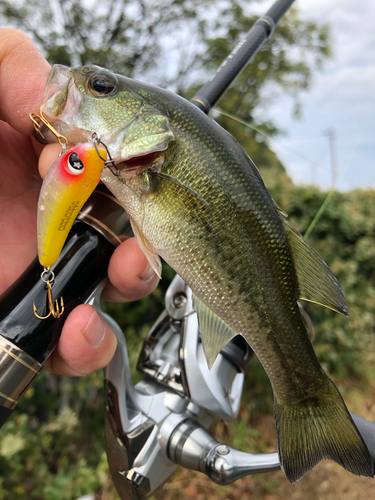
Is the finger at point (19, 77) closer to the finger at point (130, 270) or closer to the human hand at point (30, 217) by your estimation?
the human hand at point (30, 217)

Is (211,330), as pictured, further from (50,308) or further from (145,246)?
(50,308)

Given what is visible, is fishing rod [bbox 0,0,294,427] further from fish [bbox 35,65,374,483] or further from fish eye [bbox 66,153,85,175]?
fish eye [bbox 66,153,85,175]

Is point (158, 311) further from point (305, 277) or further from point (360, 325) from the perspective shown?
point (360, 325)

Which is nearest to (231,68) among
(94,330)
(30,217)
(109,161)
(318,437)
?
(109,161)

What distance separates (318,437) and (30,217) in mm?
1178

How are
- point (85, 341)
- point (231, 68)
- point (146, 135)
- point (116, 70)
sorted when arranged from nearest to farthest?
point (146, 135) < point (85, 341) < point (231, 68) < point (116, 70)

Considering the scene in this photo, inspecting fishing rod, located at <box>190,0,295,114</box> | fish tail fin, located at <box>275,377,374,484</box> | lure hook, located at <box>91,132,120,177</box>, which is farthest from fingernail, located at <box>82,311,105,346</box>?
fishing rod, located at <box>190,0,295,114</box>

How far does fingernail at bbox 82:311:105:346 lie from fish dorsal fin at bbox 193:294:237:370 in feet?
0.98

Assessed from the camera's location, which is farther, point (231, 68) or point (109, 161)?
point (231, 68)

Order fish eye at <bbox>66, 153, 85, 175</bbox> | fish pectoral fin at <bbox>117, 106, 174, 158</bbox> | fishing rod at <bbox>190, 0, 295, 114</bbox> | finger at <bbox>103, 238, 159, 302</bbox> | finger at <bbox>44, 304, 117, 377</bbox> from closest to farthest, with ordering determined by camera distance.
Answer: fish eye at <bbox>66, 153, 85, 175</bbox>
fish pectoral fin at <bbox>117, 106, 174, 158</bbox>
finger at <bbox>44, 304, 117, 377</bbox>
finger at <bbox>103, 238, 159, 302</bbox>
fishing rod at <bbox>190, 0, 295, 114</bbox>

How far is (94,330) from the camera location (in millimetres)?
1045

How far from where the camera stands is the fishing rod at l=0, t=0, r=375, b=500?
2.98 ft

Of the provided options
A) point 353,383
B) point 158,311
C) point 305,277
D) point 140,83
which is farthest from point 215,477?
point 353,383

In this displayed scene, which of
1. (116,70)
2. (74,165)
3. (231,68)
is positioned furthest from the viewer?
(116,70)
